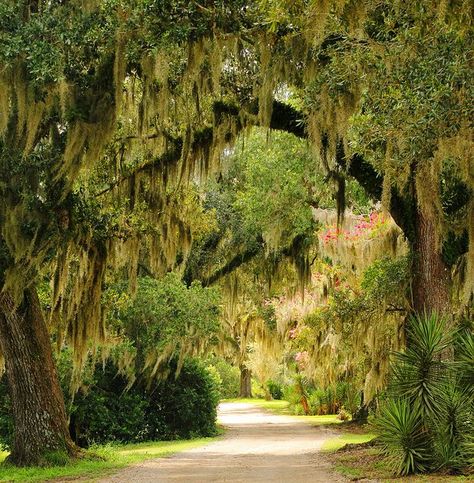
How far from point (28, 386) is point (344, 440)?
7852 millimetres

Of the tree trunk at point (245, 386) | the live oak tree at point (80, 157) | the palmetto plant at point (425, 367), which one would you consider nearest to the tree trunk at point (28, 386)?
the live oak tree at point (80, 157)

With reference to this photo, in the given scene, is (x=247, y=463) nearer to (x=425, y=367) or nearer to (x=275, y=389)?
(x=425, y=367)

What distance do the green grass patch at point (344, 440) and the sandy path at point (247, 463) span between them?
0.20 m

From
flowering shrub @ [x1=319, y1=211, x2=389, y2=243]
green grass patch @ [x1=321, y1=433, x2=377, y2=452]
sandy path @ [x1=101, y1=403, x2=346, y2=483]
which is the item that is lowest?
green grass patch @ [x1=321, y1=433, x2=377, y2=452]

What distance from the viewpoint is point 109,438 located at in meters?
17.6

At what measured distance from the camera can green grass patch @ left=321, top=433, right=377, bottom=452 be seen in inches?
578

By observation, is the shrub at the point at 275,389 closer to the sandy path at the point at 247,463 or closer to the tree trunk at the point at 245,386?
the tree trunk at the point at 245,386

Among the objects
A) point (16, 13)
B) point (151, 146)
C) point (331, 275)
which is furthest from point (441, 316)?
point (331, 275)

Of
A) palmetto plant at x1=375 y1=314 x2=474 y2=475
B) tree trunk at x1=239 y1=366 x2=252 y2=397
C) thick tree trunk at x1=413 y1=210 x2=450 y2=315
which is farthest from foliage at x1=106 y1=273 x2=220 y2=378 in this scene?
tree trunk at x1=239 y1=366 x2=252 y2=397

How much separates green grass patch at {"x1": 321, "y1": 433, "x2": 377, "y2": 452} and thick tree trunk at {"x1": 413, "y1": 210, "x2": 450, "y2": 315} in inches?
161

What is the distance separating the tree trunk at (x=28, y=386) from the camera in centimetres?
1170

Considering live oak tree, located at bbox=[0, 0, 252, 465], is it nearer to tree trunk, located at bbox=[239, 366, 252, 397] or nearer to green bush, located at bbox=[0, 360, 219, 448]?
green bush, located at bbox=[0, 360, 219, 448]

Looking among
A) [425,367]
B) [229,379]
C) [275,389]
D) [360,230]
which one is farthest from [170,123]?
[229,379]

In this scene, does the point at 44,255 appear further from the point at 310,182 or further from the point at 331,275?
the point at 331,275
